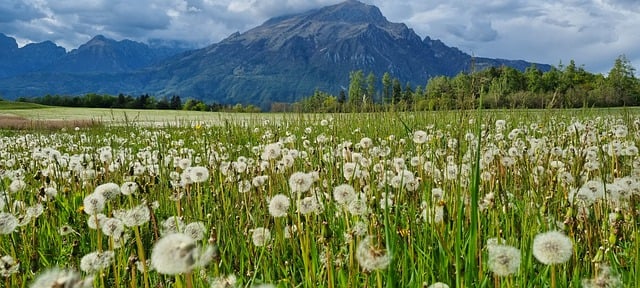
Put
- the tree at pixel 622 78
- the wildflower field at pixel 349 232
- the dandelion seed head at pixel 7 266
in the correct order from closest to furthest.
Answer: the wildflower field at pixel 349 232 < the dandelion seed head at pixel 7 266 < the tree at pixel 622 78

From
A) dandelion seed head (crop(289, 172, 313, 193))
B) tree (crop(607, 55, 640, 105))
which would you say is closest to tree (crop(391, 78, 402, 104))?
dandelion seed head (crop(289, 172, 313, 193))

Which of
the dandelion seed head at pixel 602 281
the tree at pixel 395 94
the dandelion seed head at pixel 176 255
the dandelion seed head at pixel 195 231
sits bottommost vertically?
the dandelion seed head at pixel 195 231

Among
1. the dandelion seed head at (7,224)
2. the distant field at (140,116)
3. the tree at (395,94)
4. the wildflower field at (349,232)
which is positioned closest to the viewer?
the wildflower field at (349,232)

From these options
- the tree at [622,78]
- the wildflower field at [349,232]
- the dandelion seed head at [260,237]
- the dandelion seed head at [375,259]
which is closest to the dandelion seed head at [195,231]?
the wildflower field at [349,232]

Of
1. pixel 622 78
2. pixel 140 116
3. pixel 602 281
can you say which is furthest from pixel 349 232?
pixel 622 78

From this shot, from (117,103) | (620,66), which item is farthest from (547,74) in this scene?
(117,103)

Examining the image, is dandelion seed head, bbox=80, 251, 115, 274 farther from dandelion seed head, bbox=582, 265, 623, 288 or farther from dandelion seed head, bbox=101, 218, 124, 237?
dandelion seed head, bbox=582, 265, 623, 288

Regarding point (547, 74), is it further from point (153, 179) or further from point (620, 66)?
point (153, 179)

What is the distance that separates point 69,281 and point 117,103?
10198 centimetres

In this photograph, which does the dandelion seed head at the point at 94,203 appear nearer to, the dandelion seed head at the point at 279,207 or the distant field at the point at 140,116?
the dandelion seed head at the point at 279,207

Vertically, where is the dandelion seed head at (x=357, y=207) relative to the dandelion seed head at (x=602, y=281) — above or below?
above

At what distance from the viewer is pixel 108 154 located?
5398 mm

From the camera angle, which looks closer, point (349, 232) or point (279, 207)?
point (349, 232)

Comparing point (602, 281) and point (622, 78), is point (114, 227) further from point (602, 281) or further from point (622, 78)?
point (622, 78)
